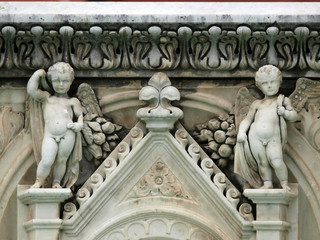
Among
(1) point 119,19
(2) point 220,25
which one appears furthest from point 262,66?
(1) point 119,19

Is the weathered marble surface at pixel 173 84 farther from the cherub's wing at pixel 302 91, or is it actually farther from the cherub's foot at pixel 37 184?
the cherub's foot at pixel 37 184

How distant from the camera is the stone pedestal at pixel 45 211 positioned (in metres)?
8.61

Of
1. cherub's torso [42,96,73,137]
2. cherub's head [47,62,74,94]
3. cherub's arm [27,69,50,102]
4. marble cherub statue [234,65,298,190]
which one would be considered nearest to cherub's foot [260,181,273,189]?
marble cherub statue [234,65,298,190]

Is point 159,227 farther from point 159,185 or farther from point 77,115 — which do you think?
point 77,115

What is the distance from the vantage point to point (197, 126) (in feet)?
29.1

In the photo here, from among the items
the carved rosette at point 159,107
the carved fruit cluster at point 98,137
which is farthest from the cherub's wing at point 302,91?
the carved fruit cluster at point 98,137

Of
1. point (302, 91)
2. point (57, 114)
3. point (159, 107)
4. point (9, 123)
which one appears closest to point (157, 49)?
point (159, 107)

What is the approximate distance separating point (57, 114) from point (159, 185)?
2.72ft

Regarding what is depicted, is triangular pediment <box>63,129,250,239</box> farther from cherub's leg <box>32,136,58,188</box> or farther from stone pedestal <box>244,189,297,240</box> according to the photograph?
cherub's leg <box>32,136,58,188</box>

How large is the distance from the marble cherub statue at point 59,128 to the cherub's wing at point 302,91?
56.4 inches

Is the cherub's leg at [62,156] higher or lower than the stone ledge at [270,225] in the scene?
higher

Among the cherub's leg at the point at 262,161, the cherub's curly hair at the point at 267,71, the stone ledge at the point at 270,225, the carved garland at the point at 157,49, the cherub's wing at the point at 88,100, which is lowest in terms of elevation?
the stone ledge at the point at 270,225

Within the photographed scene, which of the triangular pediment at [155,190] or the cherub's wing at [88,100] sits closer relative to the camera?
the triangular pediment at [155,190]

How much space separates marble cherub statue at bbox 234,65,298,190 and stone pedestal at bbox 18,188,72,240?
3.90ft
